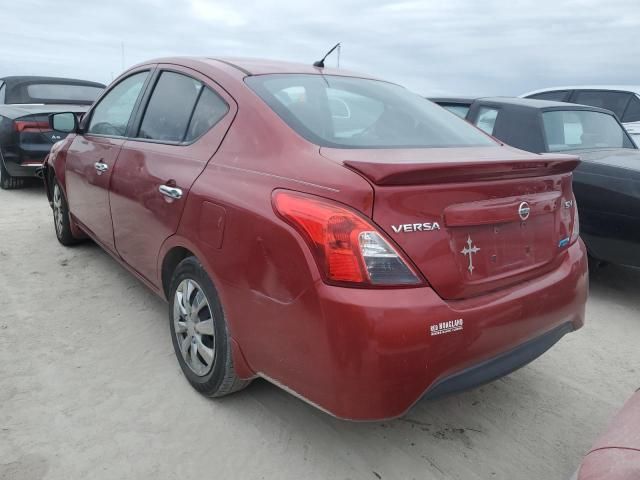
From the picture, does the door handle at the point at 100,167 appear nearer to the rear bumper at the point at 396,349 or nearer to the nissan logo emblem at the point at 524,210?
the rear bumper at the point at 396,349

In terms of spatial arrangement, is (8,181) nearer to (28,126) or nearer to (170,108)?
(28,126)

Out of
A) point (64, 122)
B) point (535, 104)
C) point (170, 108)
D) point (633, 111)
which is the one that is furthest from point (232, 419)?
point (633, 111)

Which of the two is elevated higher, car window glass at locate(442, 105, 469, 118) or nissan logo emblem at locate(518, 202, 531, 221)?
car window glass at locate(442, 105, 469, 118)

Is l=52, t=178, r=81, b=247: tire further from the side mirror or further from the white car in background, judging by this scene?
the white car in background

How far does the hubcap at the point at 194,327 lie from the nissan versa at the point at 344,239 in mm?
12

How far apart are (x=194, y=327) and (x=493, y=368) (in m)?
1.36

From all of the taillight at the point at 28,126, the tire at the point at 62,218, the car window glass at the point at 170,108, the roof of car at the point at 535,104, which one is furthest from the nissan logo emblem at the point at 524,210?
the taillight at the point at 28,126

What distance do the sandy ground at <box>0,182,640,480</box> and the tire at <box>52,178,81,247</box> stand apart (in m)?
1.22

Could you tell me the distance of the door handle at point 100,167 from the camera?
3381 mm

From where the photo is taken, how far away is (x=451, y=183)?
6.23 ft

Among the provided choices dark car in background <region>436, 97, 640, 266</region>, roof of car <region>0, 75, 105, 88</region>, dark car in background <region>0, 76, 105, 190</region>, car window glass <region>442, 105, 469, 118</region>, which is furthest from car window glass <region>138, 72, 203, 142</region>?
roof of car <region>0, 75, 105, 88</region>

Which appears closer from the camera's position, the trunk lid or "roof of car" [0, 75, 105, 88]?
the trunk lid

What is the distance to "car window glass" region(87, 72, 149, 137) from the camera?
11.1 feet

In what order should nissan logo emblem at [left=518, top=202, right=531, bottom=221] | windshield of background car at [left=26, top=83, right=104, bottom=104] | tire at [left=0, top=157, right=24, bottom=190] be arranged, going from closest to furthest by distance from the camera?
nissan logo emblem at [left=518, top=202, right=531, bottom=221], tire at [left=0, top=157, right=24, bottom=190], windshield of background car at [left=26, top=83, right=104, bottom=104]
